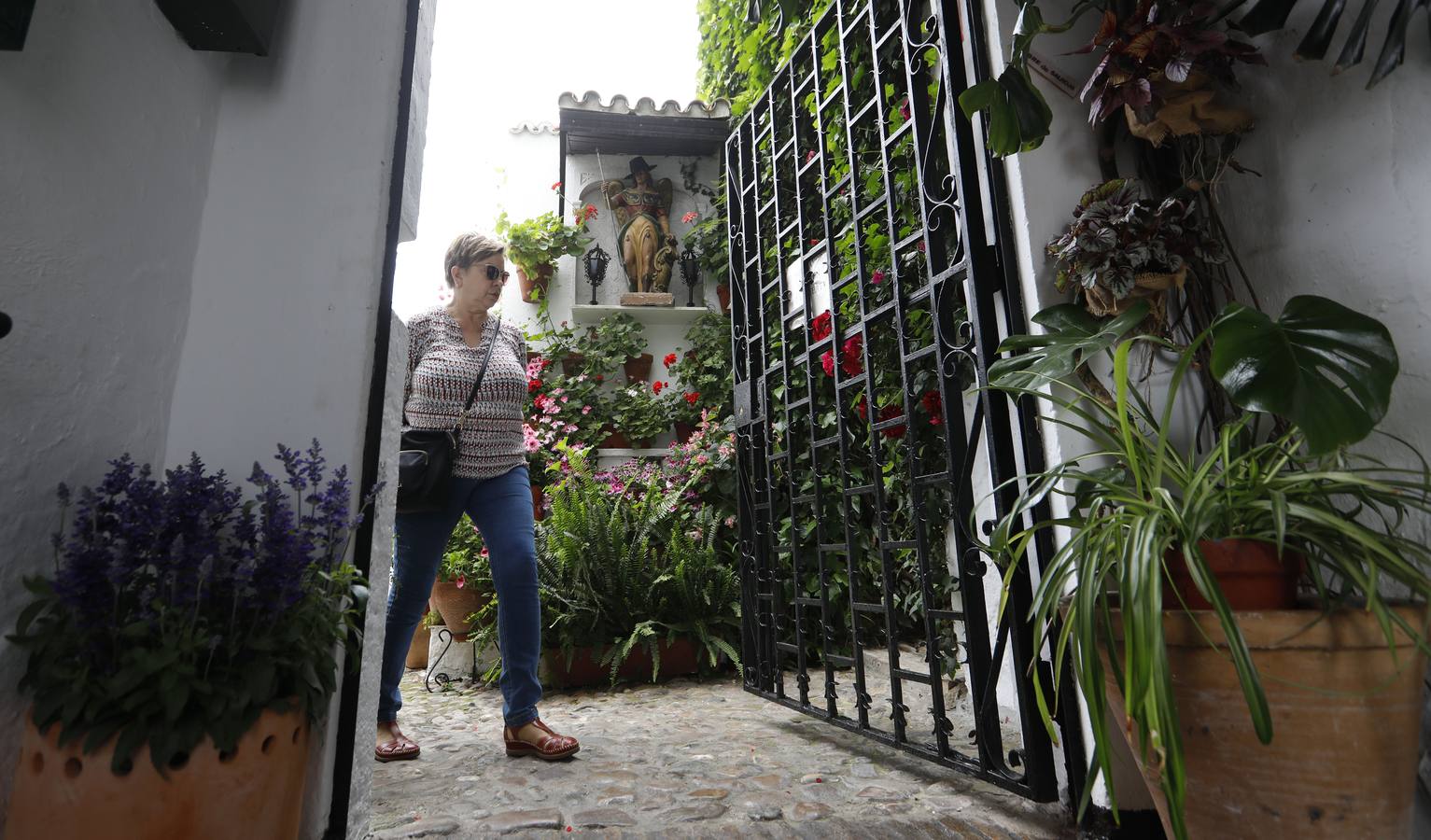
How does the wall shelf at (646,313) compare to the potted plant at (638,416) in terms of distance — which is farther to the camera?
the wall shelf at (646,313)

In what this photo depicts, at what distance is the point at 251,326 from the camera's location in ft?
4.98

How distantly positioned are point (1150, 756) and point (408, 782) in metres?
1.77

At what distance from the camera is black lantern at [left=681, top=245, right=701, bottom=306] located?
17.1 feet

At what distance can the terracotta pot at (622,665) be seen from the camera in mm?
3426

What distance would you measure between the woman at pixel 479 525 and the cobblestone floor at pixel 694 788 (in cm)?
15

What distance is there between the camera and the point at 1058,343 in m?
1.48

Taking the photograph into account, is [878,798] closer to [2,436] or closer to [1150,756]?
[1150,756]

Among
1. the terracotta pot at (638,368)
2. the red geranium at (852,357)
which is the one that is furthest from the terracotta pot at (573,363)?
the red geranium at (852,357)

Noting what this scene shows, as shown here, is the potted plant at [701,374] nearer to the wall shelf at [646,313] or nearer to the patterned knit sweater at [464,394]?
the wall shelf at [646,313]

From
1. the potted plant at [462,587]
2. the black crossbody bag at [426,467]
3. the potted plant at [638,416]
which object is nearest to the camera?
the black crossbody bag at [426,467]

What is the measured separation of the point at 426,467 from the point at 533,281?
3243 mm

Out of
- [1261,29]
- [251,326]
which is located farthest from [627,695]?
[1261,29]

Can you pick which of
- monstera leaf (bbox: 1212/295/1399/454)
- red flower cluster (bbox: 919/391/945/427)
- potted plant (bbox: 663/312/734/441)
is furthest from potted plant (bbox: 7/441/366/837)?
potted plant (bbox: 663/312/734/441)

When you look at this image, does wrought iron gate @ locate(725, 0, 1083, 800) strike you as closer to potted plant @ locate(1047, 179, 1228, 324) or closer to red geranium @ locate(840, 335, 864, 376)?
red geranium @ locate(840, 335, 864, 376)
